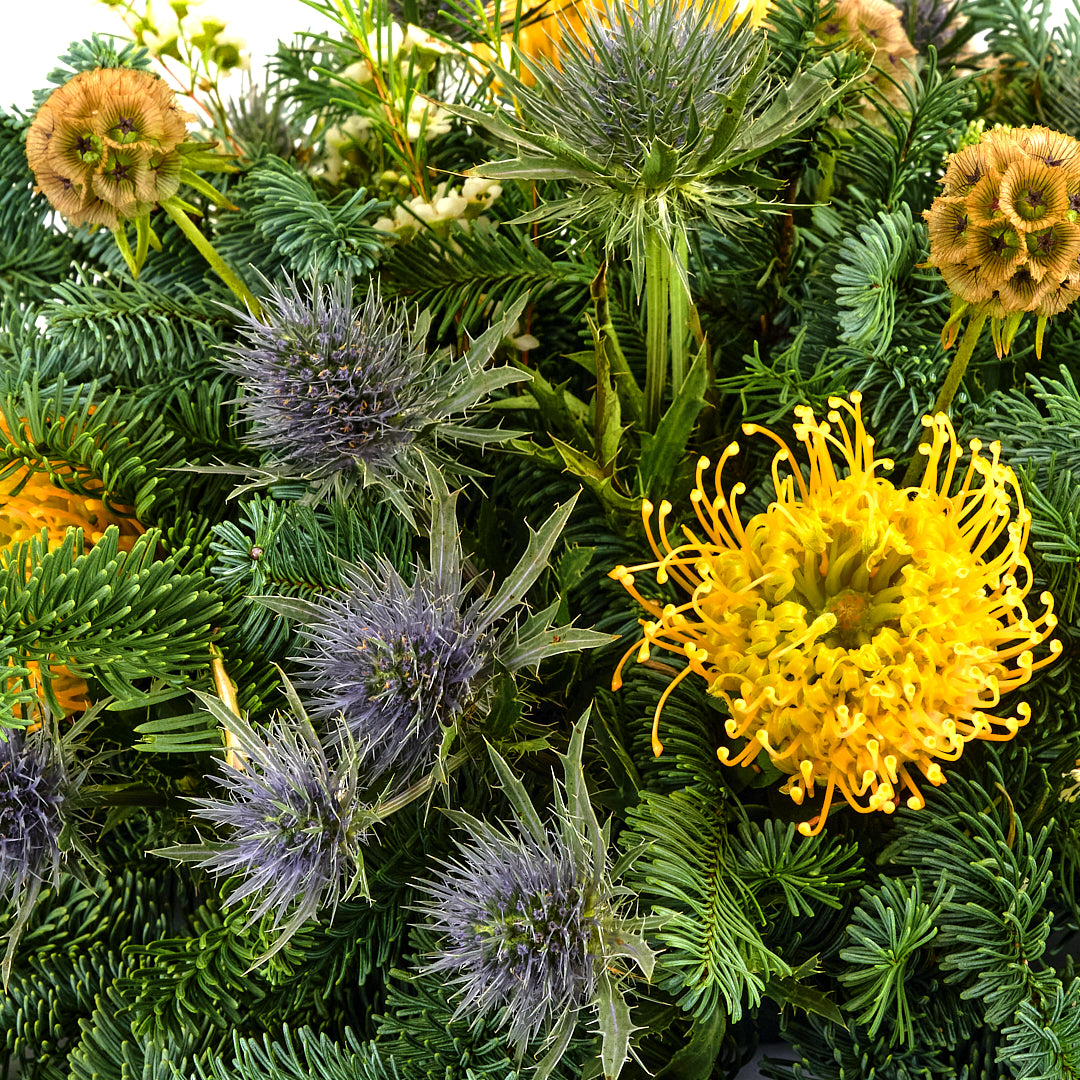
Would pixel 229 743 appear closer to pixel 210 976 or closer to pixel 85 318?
pixel 210 976

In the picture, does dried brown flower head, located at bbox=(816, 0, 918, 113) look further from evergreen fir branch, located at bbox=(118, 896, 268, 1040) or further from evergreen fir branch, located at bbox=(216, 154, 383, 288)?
evergreen fir branch, located at bbox=(118, 896, 268, 1040)

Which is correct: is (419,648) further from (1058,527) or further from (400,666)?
(1058,527)

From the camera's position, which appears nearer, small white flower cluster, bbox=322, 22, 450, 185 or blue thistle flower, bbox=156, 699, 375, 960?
blue thistle flower, bbox=156, 699, 375, 960

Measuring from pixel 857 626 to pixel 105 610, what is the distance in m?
0.23

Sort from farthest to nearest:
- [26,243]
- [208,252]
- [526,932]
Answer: [26,243], [208,252], [526,932]

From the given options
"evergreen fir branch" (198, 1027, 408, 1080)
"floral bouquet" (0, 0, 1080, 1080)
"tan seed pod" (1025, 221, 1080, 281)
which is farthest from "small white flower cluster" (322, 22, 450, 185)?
"evergreen fir branch" (198, 1027, 408, 1080)

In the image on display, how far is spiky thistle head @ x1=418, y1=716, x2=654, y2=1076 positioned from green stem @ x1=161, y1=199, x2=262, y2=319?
20cm

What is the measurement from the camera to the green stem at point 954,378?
0.35 metres

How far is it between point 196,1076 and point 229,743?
122 millimetres

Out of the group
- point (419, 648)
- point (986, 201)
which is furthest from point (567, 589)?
point (986, 201)

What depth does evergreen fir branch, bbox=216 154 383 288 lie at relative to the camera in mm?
417

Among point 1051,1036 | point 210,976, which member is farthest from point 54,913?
point 1051,1036

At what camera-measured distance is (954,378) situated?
0.37 meters

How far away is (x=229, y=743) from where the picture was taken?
361 millimetres
